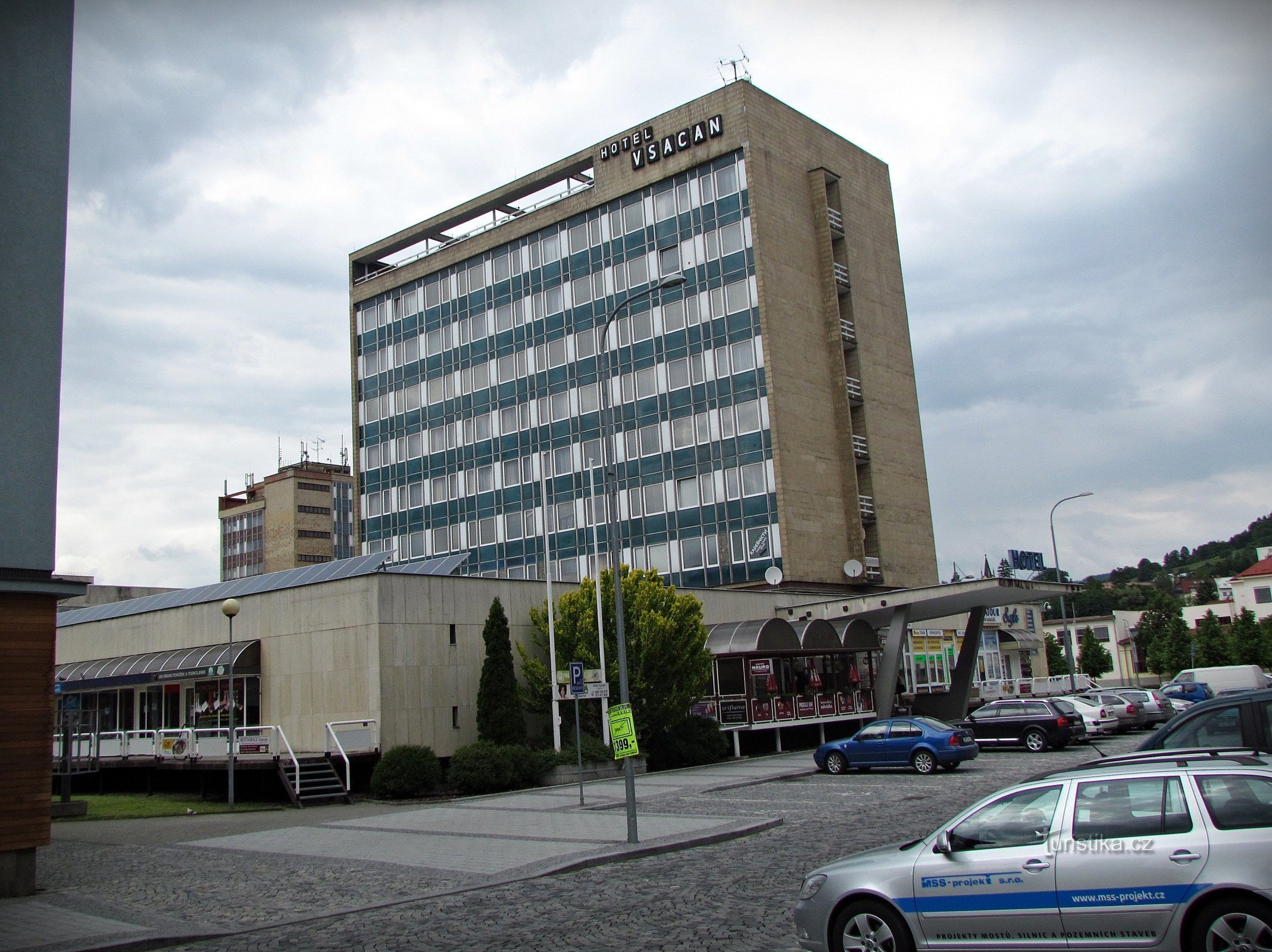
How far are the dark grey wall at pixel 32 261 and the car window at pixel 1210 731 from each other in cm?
1690

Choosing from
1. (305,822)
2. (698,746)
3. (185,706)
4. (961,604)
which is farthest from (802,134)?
(305,822)

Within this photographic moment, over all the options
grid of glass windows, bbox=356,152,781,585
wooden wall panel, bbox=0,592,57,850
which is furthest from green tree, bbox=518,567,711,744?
wooden wall panel, bbox=0,592,57,850

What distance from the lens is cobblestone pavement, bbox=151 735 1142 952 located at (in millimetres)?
10492

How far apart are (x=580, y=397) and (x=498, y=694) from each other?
3152 centimetres

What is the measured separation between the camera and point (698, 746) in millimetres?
33938

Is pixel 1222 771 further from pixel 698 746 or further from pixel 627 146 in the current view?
pixel 627 146

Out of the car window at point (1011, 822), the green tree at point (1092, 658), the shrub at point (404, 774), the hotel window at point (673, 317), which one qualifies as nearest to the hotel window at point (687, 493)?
the hotel window at point (673, 317)

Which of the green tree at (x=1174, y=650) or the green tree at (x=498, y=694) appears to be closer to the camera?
the green tree at (x=498, y=694)

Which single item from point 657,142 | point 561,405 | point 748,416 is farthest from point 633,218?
point 748,416

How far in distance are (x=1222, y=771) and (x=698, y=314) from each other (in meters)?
48.3

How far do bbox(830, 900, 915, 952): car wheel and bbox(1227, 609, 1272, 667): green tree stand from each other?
83.0m

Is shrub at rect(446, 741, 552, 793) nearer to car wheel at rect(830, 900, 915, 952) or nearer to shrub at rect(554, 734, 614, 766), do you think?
shrub at rect(554, 734, 614, 766)

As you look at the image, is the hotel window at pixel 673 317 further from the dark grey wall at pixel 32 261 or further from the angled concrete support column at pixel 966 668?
the dark grey wall at pixel 32 261

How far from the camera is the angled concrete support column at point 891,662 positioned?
41.4 m
